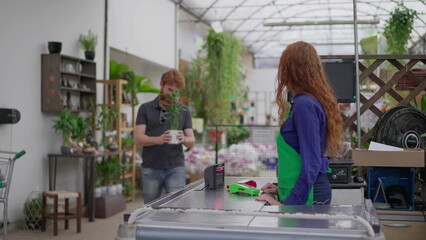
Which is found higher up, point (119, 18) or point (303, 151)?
point (119, 18)

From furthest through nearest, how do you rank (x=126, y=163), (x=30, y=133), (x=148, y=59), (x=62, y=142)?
(x=148, y=59), (x=126, y=163), (x=62, y=142), (x=30, y=133)

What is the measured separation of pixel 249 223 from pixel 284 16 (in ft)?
55.3

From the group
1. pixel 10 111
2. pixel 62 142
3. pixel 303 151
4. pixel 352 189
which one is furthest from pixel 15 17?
pixel 303 151

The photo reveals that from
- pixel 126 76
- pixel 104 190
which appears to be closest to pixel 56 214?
pixel 104 190

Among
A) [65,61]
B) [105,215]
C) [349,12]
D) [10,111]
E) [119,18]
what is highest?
[349,12]

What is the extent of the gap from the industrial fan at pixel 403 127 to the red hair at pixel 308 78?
2.02 m

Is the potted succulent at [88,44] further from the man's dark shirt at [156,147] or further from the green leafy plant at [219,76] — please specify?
the green leafy plant at [219,76]

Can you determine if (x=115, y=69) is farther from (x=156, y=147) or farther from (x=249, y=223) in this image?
(x=249, y=223)

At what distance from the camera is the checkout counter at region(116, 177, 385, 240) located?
1.96 m

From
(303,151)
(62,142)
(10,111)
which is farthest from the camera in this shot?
(62,142)

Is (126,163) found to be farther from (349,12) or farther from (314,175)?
(349,12)

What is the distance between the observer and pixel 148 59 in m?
11.3

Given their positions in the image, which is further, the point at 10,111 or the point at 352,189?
the point at 10,111

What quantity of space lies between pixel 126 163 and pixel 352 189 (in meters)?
5.55
